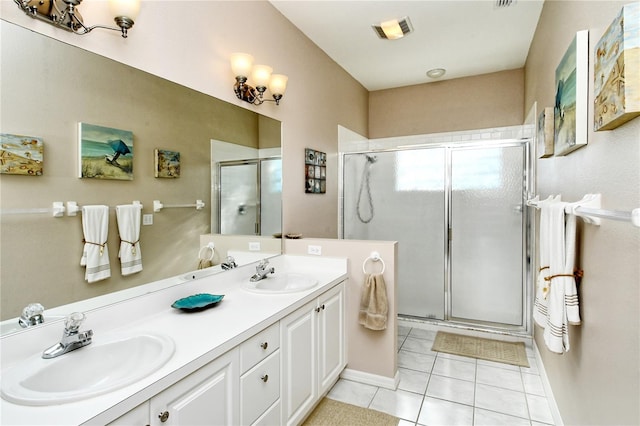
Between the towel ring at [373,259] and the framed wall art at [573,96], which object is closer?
the framed wall art at [573,96]

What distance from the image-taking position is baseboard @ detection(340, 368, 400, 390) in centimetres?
230

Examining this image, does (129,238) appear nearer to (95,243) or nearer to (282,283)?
(95,243)

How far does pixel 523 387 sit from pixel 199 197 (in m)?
2.45

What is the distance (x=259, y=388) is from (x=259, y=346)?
0.18 meters

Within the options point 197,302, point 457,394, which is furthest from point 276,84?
point 457,394

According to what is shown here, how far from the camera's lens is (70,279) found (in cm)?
127

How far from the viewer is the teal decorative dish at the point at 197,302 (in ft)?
5.03

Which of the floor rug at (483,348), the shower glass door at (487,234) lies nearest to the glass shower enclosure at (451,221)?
the shower glass door at (487,234)

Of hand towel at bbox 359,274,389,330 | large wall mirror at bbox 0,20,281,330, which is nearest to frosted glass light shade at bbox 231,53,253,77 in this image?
large wall mirror at bbox 0,20,281,330

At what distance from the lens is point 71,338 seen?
44.3 inches

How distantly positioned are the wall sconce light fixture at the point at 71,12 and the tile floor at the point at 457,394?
2325 mm

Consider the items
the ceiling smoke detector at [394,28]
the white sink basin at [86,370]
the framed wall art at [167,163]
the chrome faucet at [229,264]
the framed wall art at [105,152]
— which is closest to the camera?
the white sink basin at [86,370]

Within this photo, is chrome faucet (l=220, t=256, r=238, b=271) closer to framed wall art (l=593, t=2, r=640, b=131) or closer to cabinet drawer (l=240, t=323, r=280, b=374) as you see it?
cabinet drawer (l=240, t=323, r=280, b=374)

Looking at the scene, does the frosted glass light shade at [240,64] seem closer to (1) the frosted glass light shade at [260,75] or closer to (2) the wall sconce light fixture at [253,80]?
(2) the wall sconce light fixture at [253,80]
